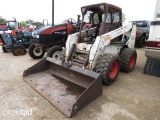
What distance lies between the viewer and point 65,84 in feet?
11.1

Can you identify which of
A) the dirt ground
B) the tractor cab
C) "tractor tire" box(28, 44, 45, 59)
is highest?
the tractor cab

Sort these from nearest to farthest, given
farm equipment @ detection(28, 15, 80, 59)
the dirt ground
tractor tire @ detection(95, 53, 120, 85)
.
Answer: the dirt ground < tractor tire @ detection(95, 53, 120, 85) < farm equipment @ detection(28, 15, 80, 59)

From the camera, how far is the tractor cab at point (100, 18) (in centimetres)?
400

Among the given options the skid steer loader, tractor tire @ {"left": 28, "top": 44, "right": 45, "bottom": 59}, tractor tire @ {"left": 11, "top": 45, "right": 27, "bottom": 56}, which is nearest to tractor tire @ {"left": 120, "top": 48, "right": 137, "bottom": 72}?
the skid steer loader

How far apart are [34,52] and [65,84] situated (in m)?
3.71

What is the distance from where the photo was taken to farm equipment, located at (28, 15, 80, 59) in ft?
19.7

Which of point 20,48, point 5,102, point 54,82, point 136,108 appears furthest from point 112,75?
point 20,48

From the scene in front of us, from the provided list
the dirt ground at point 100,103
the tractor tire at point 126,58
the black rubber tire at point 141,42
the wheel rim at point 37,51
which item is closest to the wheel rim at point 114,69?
the dirt ground at point 100,103

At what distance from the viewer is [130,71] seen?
16.0ft

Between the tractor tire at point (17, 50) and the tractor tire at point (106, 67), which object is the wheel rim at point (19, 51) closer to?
the tractor tire at point (17, 50)

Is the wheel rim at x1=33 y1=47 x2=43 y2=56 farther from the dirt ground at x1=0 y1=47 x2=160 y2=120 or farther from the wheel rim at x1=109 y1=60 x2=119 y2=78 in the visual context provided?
the wheel rim at x1=109 y1=60 x2=119 y2=78

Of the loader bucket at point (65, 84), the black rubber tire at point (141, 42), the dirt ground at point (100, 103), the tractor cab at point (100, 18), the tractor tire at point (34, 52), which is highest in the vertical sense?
the tractor cab at point (100, 18)

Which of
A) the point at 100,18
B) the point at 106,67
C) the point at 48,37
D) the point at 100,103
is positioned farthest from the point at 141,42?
the point at 100,103

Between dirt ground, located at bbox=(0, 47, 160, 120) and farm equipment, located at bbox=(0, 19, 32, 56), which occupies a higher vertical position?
→ farm equipment, located at bbox=(0, 19, 32, 56)
